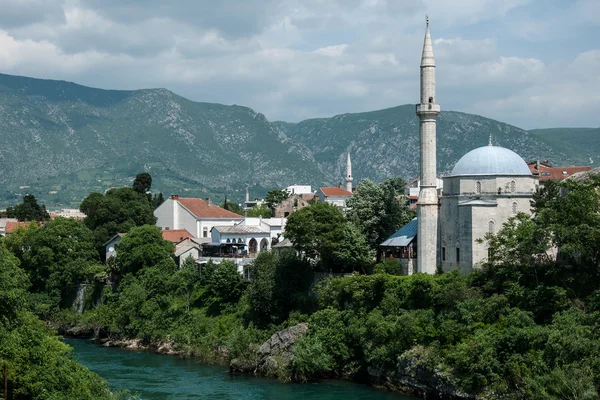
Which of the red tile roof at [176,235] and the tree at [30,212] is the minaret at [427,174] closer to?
the red tile roof at [176,235]

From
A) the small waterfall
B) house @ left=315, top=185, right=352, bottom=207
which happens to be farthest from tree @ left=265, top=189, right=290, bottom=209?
the small waterfall

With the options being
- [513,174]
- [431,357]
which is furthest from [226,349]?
[513,174]

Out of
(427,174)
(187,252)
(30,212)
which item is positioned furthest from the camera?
(30,212)

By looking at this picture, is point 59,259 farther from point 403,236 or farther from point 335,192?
point 335,192

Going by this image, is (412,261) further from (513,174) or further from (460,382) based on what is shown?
(460,382)

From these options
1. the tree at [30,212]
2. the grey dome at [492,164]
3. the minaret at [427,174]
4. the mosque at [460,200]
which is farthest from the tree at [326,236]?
the tree at [30,212]

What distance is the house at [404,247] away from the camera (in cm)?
5584

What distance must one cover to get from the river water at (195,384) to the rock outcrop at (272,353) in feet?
3.20

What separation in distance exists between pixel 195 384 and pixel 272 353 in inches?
220

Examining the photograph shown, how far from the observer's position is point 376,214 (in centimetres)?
6181

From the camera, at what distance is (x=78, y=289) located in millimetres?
75688

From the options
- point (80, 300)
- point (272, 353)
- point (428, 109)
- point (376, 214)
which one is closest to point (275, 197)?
point (80, 300)

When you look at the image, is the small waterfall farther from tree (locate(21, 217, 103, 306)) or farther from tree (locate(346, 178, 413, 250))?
tree (locate(346, 178, 413, 250))

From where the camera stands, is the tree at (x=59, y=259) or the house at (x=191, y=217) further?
the house at (x=191, y=217)
